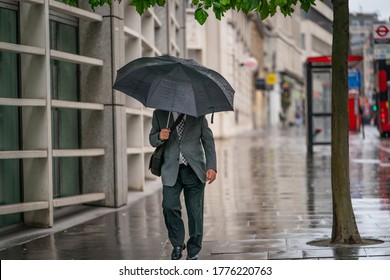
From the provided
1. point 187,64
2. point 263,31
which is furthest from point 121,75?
point 263,31

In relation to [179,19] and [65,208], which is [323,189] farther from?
[179,19]

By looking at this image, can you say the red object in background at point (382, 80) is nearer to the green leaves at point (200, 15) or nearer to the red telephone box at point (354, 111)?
the red telephone box at point (354, 111)

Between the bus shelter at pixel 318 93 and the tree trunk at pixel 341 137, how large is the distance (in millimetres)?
20138

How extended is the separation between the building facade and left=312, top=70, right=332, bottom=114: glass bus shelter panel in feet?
40.0

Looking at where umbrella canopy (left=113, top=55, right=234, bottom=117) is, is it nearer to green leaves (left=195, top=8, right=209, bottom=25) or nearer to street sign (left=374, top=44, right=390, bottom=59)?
green leaves (left=195, top=8, right=209, bottom=25)

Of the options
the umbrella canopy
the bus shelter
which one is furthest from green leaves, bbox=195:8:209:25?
the bus shelter

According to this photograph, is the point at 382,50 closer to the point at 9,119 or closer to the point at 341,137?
the point at 9,119

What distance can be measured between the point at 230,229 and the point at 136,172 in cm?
588

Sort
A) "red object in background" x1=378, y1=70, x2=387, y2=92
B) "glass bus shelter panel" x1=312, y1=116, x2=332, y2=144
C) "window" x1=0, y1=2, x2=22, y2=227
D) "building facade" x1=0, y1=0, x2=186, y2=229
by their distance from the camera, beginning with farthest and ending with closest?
"red object in background" x1=378, y1=70, x2=387, y2=92
"glass bus shelter panel" x1=312, y1=116, x2=332, y2=144
"building facade" x1=0, y1=0, x2=186, y2=229
"window" x1=0, y1=2, x2=22, y2=227

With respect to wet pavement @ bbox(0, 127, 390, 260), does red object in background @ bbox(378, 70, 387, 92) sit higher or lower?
higher

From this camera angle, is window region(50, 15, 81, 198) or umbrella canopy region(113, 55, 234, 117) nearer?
umbrella canopy region(113, 55, 234, 117)

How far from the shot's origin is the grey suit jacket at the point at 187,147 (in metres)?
8.62

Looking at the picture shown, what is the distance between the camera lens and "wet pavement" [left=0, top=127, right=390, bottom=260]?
9.51m

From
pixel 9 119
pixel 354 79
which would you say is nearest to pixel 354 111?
pixel 354 79
